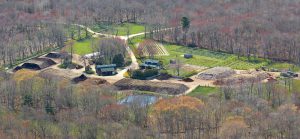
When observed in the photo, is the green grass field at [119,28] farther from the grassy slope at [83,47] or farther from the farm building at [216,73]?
the farm building at [216,73]

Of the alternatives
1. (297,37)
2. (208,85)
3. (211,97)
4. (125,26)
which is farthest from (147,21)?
(211,97)

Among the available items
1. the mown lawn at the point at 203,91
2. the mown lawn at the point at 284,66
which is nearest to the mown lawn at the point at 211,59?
the mown lawn at the point at 284,66

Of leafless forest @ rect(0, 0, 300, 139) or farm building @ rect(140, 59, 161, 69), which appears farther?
farm building @ rect(140, 59, 161, 69)

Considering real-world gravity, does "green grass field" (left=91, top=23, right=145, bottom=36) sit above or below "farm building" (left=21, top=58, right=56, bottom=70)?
above

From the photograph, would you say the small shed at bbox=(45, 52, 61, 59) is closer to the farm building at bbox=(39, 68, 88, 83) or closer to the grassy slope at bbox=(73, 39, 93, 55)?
the grassy slope at bbox=(73, 39, 93, 55)

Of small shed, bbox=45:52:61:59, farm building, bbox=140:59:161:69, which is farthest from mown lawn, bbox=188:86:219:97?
small shed, bbox=45:52:61:59

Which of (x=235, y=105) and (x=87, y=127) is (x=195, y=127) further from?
(x=87, y=127)
